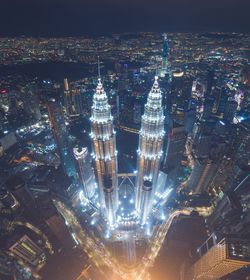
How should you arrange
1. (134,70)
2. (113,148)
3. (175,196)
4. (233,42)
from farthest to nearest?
(134,70)
(233,42)
(175,196)
(113,148)

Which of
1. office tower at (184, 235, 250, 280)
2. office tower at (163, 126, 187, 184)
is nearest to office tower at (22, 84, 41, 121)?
office tower at (163, 126, 187, 184)

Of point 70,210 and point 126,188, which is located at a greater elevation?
point 126,188

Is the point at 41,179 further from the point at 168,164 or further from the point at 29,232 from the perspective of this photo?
the point at 168,164

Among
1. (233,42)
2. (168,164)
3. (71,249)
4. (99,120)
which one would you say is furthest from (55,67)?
(233,42)

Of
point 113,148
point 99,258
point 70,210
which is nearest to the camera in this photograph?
point 113,148

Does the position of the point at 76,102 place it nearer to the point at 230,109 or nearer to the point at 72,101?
the point at 72,101

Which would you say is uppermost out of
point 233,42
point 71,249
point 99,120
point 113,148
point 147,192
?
point 233,42
